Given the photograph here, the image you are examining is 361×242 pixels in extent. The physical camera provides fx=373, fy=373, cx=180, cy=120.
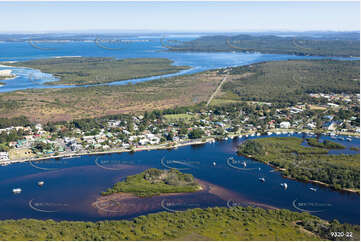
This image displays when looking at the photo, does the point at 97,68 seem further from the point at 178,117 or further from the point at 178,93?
the point at 178,117

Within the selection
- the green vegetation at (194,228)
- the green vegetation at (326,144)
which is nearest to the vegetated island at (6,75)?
the green vegetation at (194,228)

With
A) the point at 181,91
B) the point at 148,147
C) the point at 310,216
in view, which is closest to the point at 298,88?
the point at 181,91

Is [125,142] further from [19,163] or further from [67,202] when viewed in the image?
[67,202]

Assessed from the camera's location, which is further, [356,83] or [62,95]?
[356,83]

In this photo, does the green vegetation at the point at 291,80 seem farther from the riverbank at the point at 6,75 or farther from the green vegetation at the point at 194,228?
the riverbank at the point at 6,75

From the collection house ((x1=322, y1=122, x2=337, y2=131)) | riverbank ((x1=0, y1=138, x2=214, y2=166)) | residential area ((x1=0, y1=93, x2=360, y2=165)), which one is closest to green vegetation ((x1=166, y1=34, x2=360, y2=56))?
residential area ((x1=0, y1=93, x2=360, y2=165))

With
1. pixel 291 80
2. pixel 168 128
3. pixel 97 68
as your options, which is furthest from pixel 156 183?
pixel 97 68

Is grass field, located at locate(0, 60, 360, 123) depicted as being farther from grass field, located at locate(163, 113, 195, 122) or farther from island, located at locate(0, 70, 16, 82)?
island, located at locate(0, 70, 16, 82)
